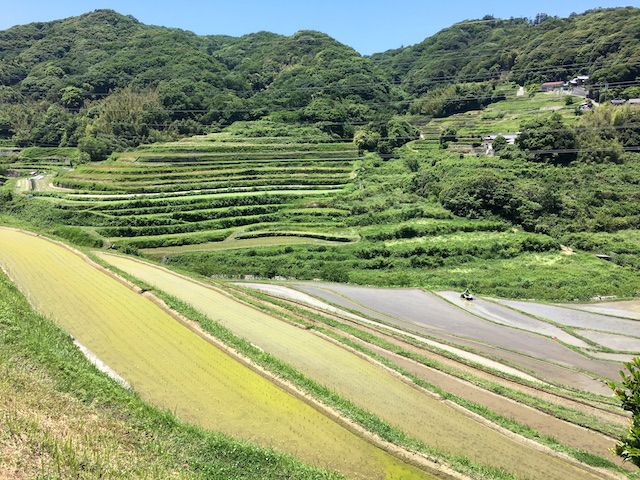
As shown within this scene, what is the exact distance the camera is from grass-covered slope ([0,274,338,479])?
21.0ft

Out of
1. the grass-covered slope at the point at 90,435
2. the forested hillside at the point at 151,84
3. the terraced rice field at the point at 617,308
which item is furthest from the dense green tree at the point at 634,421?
the forested hillside at the point at 151,84

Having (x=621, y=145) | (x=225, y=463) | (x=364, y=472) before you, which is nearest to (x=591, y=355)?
(x=364, y=472)

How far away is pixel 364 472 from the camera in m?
8.90

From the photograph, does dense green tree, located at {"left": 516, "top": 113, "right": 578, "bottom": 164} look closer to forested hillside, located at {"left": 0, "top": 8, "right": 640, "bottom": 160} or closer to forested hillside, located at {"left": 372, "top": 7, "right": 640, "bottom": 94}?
forested hillside, located at {"left": 0, "top": 8, "right": 640, "bottom": 160}

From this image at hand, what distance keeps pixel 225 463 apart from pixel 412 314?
60.9 feet

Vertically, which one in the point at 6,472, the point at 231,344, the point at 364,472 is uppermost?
the point at 6,472

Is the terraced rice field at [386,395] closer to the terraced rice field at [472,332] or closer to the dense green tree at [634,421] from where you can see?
the dense green tree at [634,421]

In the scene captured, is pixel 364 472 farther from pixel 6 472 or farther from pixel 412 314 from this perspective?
pixel 412 314

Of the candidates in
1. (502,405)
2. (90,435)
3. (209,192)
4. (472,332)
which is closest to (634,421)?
(502,405)

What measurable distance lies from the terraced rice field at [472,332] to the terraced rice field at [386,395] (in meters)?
7.12

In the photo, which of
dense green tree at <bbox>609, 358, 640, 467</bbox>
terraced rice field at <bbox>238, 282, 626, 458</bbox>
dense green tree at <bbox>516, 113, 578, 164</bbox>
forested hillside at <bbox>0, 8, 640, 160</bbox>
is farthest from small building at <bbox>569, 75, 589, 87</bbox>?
dense green tree at <bbox>609, 358, 640, 467</bbox>

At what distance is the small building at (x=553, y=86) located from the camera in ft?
262

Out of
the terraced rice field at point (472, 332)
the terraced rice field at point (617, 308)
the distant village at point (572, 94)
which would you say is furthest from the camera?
the distant village at point (572, 94)

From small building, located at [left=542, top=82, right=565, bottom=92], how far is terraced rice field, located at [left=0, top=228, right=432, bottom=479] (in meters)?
84.9
